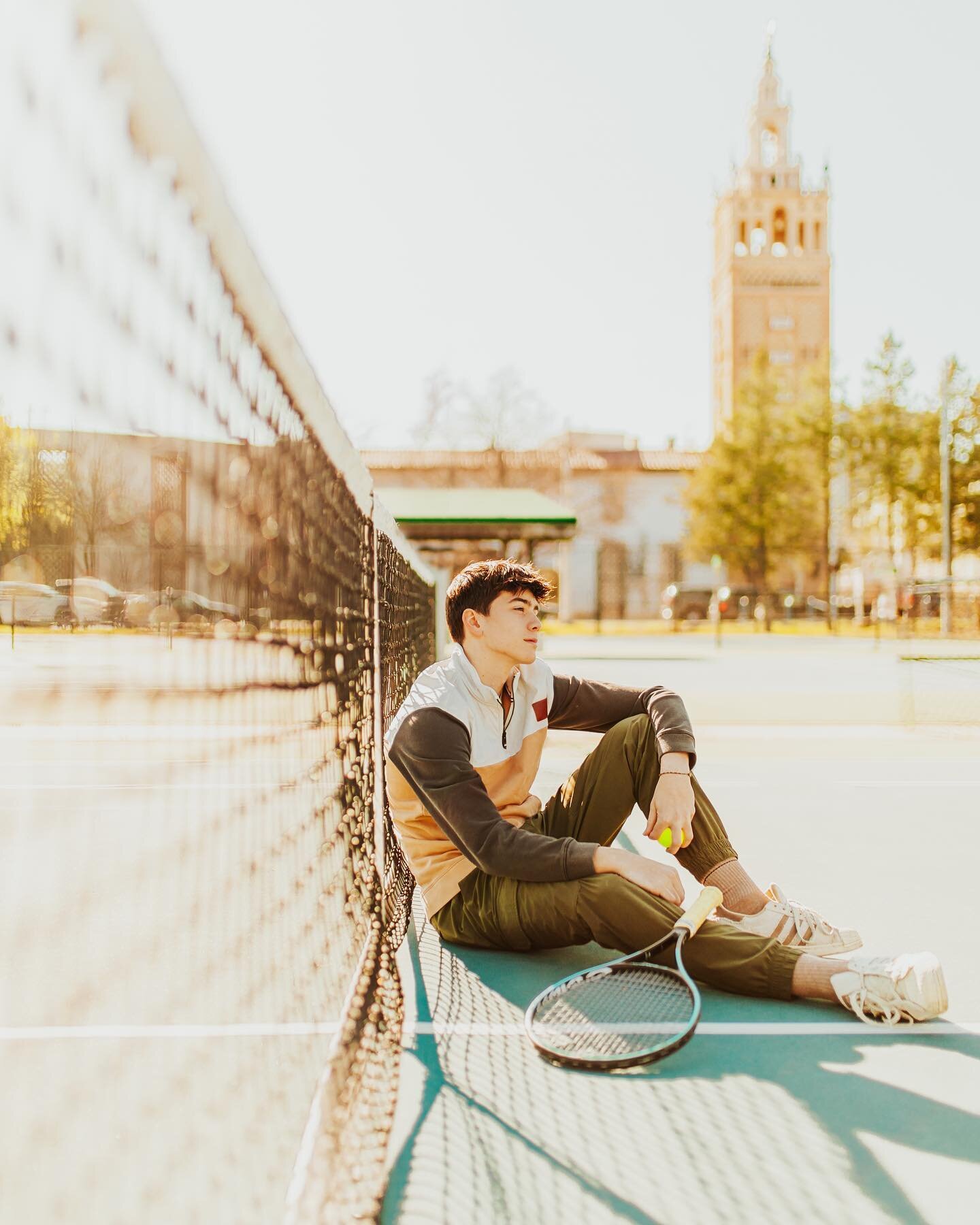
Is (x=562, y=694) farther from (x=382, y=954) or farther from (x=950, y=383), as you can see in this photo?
(x=950, y=383)

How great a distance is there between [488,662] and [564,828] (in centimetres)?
66

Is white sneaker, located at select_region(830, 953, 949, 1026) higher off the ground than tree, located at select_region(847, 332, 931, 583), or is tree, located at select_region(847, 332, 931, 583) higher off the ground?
tree, located at select_region(847, 332, 931, 583)

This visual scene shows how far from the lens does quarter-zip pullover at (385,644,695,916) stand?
9.52 feet

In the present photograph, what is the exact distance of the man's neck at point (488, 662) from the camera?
3293 millimetres

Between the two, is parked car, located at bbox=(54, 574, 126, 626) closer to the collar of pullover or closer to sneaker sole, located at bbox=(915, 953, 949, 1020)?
the collar of pullover

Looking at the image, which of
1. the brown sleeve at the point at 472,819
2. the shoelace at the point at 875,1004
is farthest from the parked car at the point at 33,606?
the shoelace at the point at 875,1004

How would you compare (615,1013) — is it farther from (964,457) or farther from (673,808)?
(964,457)

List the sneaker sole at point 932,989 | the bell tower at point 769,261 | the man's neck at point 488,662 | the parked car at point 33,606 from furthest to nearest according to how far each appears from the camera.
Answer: the bell tower at point 769,261
the man's neck at point 488,662
the sneaker sole at point 932,989
the parked car at point 33,606

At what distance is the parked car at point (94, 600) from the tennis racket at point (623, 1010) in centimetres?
161

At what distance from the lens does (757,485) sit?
1619 inches

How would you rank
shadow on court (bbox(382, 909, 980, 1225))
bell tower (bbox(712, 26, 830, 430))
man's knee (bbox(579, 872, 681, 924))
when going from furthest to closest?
1. bell tower (bbox(712, 26, 830, 430))
2. man's knee (bbox(579, 872, 681, 924))
3. shadow on court (bbox(382, 909, 980, 1225))

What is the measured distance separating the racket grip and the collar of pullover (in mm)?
836

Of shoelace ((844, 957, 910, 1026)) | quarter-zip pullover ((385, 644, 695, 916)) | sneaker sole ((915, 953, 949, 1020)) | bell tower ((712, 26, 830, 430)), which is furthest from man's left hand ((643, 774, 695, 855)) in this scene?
bell tower ((712, 26, 830, 430))

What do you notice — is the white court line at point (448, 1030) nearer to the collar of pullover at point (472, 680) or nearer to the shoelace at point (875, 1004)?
the shoelace at point (875, 1004)
